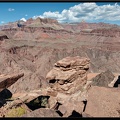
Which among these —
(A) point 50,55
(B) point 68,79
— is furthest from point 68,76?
(A) point 50,55

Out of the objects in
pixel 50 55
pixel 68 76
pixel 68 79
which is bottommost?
pixel 50 55

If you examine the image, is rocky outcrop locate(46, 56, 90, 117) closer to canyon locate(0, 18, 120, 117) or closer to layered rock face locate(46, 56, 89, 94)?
layered rock face locate(46, 56, 89, 94)

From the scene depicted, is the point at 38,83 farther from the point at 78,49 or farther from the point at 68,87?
the point at 78,49

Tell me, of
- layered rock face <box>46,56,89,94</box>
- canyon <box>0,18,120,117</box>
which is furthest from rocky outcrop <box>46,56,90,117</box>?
canyon <box>0,18,120,117</box>

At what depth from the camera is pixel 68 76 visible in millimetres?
17672

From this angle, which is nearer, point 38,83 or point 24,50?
point 38,83

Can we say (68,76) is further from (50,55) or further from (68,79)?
(50,55)

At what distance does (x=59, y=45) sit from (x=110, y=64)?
95.7ft

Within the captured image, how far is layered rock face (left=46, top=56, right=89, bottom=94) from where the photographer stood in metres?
17.8

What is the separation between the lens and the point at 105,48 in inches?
5113

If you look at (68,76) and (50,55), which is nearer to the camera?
(68,76)

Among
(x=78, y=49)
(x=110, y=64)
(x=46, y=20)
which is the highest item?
(x=46, y=20)

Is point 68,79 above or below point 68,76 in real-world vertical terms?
below

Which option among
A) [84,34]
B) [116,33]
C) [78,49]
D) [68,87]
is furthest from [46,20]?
[68,87]
